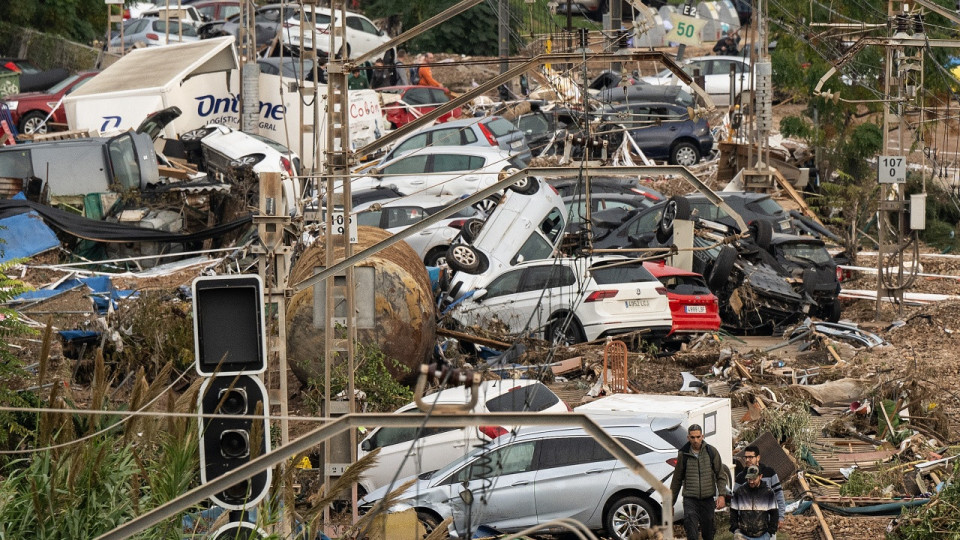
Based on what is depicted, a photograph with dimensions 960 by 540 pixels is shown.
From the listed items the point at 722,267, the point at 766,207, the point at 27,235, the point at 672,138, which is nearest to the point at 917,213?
the point at 766,207

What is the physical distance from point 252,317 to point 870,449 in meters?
9.68

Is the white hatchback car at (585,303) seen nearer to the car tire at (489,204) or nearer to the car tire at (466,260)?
the car tire at (466,260)

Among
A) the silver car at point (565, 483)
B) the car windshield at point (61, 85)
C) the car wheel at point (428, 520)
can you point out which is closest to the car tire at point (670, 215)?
the silver car at point (565, 483)

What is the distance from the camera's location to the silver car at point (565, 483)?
15148mm

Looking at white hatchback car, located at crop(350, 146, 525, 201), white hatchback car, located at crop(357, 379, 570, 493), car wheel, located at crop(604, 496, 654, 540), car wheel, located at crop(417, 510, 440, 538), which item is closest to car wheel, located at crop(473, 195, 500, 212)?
white hatchback car, located at crop(350, 146, 525, 201)

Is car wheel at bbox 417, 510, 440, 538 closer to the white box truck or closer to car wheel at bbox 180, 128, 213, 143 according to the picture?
the white box truck

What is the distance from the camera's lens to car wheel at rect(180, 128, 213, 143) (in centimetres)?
3278

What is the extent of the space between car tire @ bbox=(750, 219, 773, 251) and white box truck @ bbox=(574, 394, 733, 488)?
8.93m

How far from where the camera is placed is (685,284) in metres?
23.0

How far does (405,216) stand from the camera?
86.5 feet

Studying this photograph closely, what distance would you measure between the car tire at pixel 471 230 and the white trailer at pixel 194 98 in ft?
34.5

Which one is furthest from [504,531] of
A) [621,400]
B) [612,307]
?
[612,307]

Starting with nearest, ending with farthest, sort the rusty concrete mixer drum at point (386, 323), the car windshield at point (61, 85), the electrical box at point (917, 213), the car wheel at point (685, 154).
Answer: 1. the rusty concrete mixer drum at point (386, 323)
2. the electrical box at point (917, 213)
3. the car wheel at point (685, 154)
4. the car windshield at point (61, 85)

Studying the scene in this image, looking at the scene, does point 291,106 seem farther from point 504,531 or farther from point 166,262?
point 504,531
